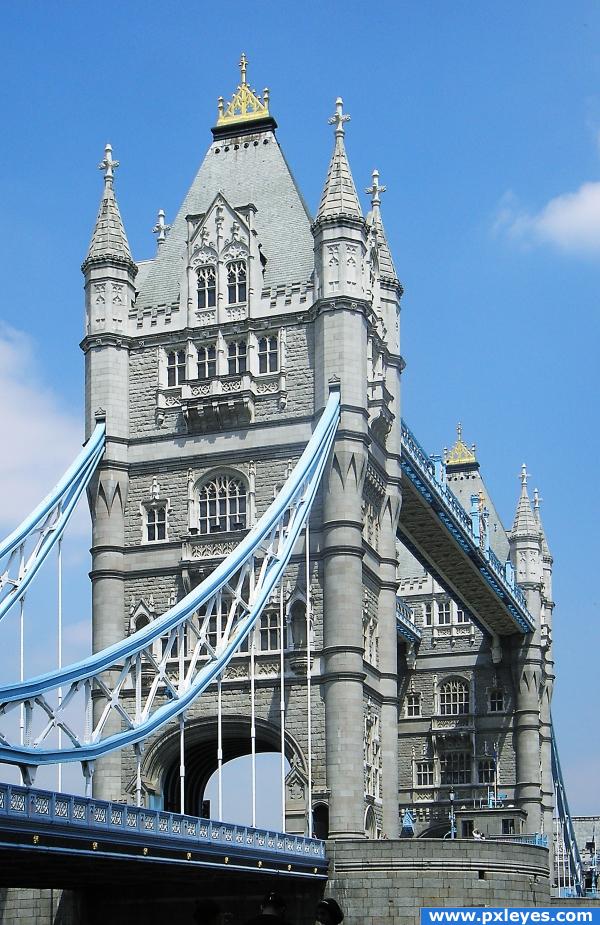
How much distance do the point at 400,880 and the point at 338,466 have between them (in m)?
11.4

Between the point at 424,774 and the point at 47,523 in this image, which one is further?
the point at 424,774

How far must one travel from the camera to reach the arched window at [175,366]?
1884 inches

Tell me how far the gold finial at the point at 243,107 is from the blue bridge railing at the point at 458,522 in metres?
11.2

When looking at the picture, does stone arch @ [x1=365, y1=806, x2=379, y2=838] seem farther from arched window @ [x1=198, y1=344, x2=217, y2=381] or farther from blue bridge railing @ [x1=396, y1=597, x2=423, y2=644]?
blue bridge railing @ [x1=396, y1=597, x2=423, y2=644]

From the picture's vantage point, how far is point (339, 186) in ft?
154

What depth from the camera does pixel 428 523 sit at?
191 ft

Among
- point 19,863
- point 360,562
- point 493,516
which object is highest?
point 493,516

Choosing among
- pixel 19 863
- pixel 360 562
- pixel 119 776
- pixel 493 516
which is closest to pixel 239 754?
pixel 119 776

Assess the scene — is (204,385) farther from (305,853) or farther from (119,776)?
(305,853)

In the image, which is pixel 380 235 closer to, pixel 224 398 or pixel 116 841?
pixel 224 398

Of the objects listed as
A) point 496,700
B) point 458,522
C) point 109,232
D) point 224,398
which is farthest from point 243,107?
point 496,700

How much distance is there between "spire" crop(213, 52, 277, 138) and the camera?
52000 mm

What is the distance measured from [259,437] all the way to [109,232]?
8199 mm

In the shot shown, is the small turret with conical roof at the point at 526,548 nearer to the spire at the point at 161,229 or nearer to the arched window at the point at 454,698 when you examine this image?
the arched window at the point at 454,698
